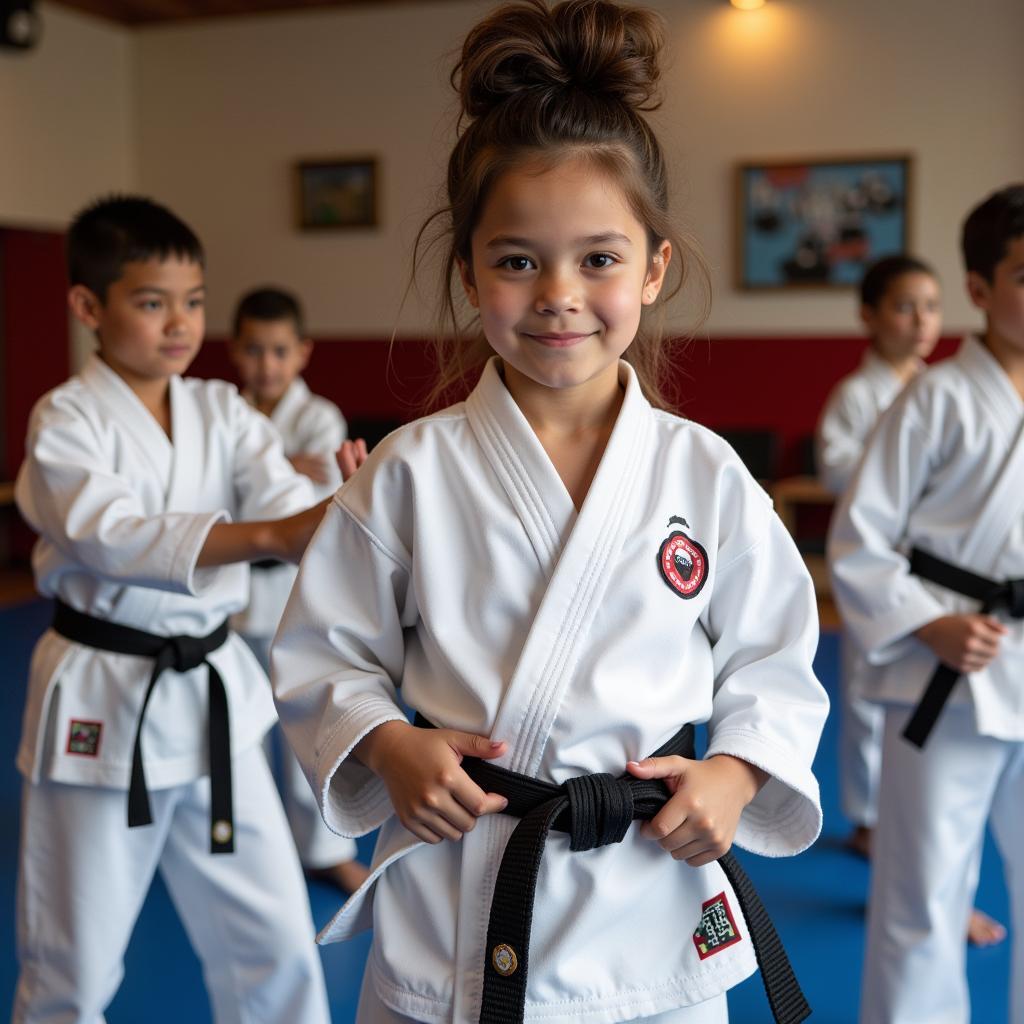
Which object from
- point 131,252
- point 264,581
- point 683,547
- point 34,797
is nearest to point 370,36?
point 264,581

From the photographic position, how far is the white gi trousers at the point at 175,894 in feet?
6.19

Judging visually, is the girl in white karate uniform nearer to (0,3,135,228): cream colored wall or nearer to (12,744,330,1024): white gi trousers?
(12,744,330,1024): white gi trousers

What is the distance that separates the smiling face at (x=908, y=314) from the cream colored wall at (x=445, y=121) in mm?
2517

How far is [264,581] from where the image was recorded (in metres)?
3.10

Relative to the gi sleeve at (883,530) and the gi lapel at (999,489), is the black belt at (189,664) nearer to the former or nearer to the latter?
the gi sleeve at (883,530)

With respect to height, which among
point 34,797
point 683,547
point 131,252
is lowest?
point 34,797

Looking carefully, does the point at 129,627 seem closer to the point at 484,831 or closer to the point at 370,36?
the point at 484,831

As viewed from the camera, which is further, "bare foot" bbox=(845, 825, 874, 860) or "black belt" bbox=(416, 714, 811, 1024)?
"bare foot" bbox=(845, 825, 874, 860)

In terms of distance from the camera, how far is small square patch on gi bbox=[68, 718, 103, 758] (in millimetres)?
1900

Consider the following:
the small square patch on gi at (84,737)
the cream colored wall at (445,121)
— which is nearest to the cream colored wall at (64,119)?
the cream colored wall at (445,121)

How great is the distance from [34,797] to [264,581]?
1199mm

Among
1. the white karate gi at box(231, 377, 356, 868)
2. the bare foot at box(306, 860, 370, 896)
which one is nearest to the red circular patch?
the white karate gi at box(231, 377, 356, 868)

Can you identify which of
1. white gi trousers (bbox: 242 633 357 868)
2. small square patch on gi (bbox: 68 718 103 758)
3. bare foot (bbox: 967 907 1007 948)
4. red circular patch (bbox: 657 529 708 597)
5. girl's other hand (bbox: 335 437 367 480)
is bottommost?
bare foot (bbox: 967 907 1007 948)

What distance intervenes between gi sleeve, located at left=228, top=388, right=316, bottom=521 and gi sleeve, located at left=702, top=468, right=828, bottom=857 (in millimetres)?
956
